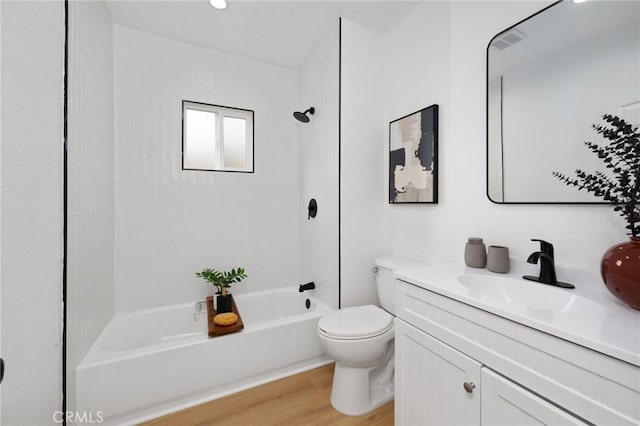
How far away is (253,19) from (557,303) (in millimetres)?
2479

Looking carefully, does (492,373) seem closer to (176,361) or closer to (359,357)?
(359,357)

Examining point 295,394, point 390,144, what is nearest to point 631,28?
point 390,144

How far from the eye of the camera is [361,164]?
1948 millimetres

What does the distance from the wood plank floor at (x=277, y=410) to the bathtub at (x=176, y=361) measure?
67 mm

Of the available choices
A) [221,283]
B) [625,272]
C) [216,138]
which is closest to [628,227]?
[625,272]

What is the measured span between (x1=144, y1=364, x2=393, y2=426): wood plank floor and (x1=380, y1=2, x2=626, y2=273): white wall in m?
1.05

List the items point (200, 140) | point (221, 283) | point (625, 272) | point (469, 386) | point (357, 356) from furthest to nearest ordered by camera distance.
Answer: point (200, 140) < point (221, 283) < point (357, 356) < point (469, 386) < point (625, 272)

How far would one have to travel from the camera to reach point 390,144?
1.93m

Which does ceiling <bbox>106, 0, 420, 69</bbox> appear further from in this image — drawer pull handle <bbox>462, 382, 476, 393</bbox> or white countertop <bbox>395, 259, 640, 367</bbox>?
drawer pull handle <bbox>462, 382, 476, 393</bbox>

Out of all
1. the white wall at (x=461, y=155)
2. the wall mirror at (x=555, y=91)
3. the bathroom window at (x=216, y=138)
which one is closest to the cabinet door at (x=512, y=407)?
Answer: the white wall at (x=461, y=155)

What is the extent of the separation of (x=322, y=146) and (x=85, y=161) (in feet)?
5.16

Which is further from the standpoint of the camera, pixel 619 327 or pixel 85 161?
pixel 85 161

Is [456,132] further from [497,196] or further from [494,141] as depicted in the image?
[497,196]

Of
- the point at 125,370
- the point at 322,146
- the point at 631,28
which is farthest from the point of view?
the point at 322,146
